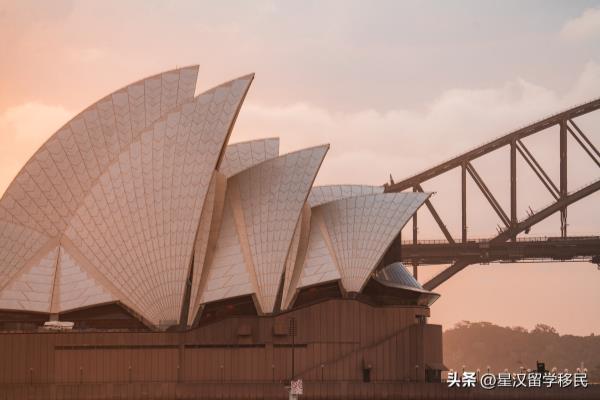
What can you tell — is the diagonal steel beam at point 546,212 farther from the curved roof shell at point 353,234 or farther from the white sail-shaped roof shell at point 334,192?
the curved roof shell at point 353,234

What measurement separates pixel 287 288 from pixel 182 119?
39.5 ft

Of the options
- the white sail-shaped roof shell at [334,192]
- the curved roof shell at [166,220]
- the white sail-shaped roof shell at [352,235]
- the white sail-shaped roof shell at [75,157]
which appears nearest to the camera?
the curved roof shell at [166,220]

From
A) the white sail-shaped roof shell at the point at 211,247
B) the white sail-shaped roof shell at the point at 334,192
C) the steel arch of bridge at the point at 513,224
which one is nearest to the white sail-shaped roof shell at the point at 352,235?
the white sail-shaped roof shell at the point at 211,247

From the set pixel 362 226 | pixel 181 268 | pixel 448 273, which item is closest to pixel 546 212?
pixel 448 273

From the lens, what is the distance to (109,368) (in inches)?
3019

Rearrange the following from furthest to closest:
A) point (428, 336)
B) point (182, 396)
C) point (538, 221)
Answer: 1. point (538, 221)
2. point (428, 336)
3. point (182, 396)

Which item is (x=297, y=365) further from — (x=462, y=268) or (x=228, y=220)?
(x=462, y=268)

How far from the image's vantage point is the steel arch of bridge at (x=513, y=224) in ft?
420

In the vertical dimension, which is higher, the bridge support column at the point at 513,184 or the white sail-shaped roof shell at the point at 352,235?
the bridge support column at the point at 513,184

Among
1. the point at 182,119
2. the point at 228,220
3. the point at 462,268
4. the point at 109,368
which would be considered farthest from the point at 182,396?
the point at 462,268

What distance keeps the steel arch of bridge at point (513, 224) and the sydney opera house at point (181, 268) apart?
47877 millimetres

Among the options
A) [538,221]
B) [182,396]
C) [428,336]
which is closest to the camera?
[182,396]

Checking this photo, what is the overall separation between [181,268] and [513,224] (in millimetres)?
59422

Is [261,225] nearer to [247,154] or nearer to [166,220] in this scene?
[166,220]
